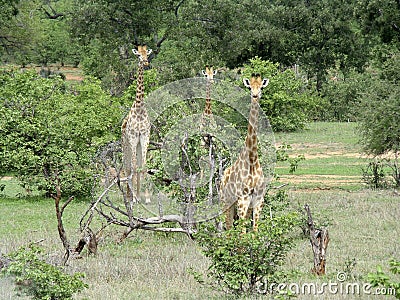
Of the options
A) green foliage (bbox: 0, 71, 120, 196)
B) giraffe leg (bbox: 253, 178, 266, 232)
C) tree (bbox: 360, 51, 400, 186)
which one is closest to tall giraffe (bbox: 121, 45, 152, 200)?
green foliage (bbox: 0, 71, 120, 196)

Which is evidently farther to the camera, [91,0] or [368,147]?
[91,0]

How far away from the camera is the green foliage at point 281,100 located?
29.7 m

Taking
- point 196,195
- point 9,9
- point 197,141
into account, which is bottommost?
point 196,195

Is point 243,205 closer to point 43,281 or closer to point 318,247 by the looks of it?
point 318,247

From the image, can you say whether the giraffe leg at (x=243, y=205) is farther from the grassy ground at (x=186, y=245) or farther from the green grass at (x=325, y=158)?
the green grass at (x=325, y=158)

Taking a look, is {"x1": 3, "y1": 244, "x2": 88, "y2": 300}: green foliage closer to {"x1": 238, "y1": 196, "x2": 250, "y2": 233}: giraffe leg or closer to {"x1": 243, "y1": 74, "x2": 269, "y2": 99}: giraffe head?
{"x1": 238, "y1": 196, "x2": 250, "y2": 233}: giraffe leg

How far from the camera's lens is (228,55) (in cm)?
3312

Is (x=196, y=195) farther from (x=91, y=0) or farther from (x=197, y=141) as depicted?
(x=91, y=0)

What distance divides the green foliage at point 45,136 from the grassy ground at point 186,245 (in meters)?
0.65

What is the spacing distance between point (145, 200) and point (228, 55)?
19239mm

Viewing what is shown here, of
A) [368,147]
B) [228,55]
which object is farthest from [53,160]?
[228,55]

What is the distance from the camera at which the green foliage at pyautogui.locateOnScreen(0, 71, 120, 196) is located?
1591cm

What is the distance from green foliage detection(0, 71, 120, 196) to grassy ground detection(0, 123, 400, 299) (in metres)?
0.65

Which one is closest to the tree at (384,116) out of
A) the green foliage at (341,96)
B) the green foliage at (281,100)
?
the green foliage at (281,100)
